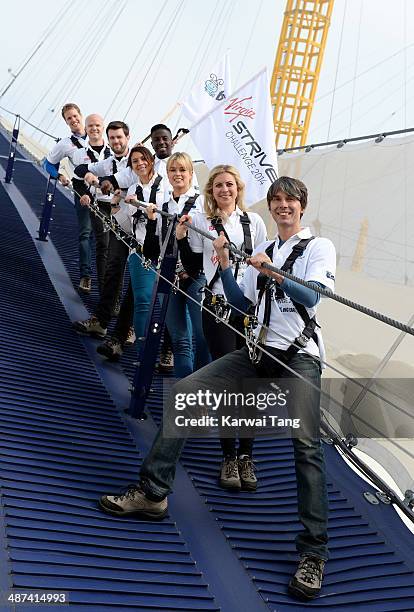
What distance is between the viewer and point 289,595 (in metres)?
2.41

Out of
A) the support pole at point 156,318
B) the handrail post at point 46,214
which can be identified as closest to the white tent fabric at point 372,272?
the support pole at point 156,318

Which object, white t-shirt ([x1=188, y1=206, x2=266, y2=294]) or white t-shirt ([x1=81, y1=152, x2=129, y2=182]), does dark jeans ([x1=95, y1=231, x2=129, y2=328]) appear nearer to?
white t-shirt ([x1=81, y1=152, x2=129, y2=182])

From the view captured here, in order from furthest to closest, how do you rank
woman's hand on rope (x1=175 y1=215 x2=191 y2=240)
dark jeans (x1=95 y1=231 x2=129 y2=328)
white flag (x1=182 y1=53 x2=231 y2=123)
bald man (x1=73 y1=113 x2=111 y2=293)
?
white flag (x1=182 y1=53 x2=231 y2=123) → bald man (x1=73 y1=113 x2=111 y2=293) → dark jeans (x1=95 y1=231 x2=129 y2=328) → woman's hand on rope (x1=175 y1=215 x2=191 y2=240)

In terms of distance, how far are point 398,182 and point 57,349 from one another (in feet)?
9.75

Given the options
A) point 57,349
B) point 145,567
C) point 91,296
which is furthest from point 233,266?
point 91,296

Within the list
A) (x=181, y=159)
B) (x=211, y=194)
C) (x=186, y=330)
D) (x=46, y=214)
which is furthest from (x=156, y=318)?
(x=46, y=214)

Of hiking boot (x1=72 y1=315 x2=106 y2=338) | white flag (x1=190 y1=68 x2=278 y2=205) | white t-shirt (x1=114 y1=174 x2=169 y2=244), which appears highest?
white flag (x1=190 y1=68 x2=278 y2=205)

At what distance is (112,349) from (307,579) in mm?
2452

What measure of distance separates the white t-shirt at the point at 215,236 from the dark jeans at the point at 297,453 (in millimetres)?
535

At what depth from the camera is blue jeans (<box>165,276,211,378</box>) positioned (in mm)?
3504

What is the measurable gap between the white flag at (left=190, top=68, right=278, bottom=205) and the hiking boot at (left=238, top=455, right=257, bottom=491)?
8.17ft

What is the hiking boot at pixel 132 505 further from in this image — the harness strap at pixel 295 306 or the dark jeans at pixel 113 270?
the dark jeans at pixel 113 270

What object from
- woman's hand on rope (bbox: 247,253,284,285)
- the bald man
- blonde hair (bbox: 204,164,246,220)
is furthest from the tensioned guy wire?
the bald man

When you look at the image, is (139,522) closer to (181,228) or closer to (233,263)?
(233,263)
